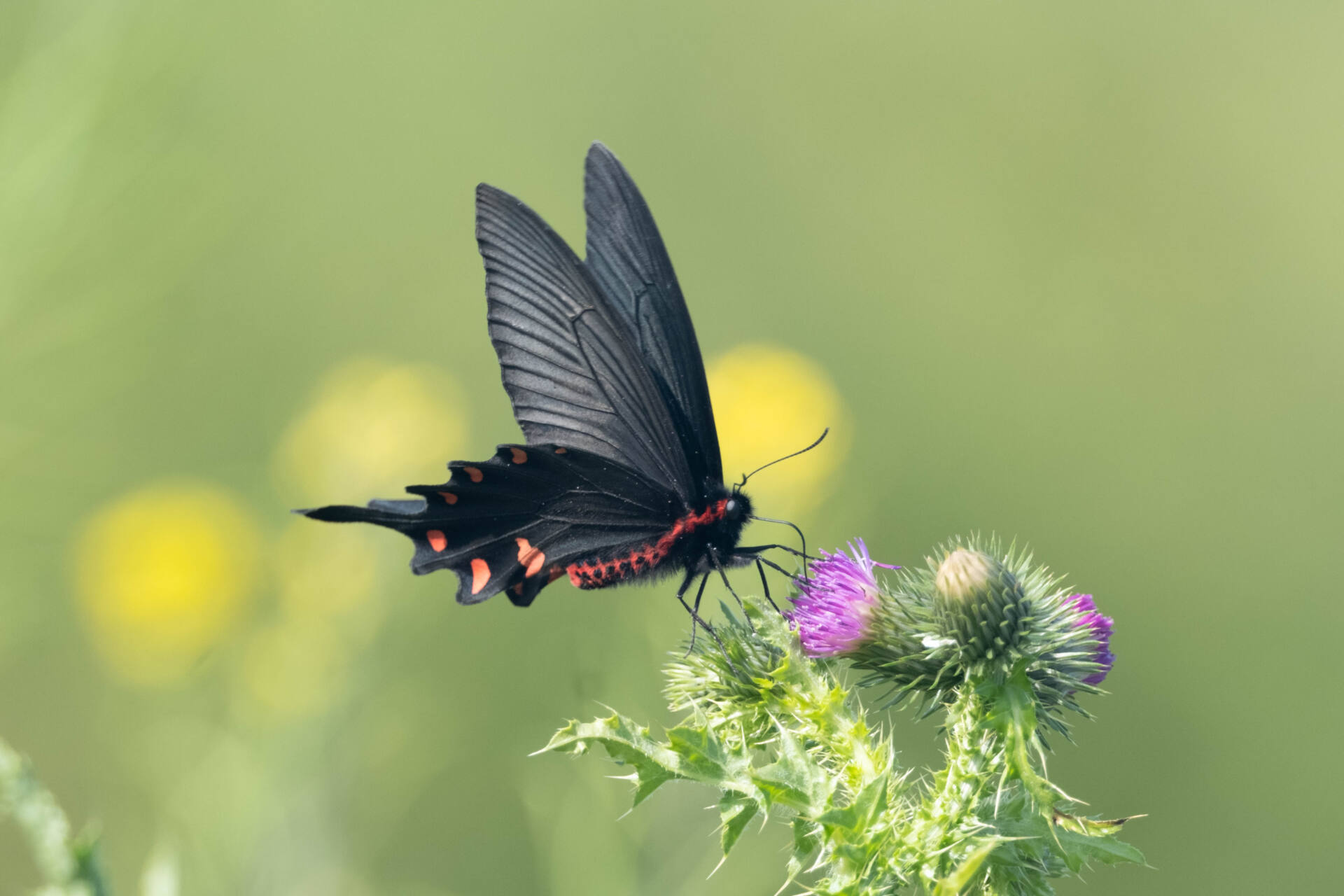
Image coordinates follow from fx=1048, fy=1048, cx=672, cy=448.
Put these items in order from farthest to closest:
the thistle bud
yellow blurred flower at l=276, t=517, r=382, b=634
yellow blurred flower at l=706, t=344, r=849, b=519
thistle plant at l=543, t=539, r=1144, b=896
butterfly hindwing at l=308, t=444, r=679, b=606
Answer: yellow blurred flower at l=706, t=344, r=849, b=519 < yellow blurred flower at l=276, t=517, r=382, b=634 < butterfly hindwing at l=308, t=444, r=679, b=606 < the thistle bud < thistle plant at l=543, t=539, r=1144, b=896

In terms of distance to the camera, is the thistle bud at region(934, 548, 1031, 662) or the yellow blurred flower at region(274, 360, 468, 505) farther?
the yellow blurred flower at region(274, 360, 468, 505)

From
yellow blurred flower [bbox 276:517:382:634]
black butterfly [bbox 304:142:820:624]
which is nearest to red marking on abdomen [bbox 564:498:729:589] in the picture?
black butterfly [bbox 304:142:820:624]

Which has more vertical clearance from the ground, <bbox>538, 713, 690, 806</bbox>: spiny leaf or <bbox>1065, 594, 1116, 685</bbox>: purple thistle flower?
<bbox>538, 713, 690, 806</bbox>: spiny leaf

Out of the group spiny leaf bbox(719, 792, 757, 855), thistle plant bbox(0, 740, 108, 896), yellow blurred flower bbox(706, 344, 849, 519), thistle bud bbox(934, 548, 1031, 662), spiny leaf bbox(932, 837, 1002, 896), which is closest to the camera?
thistle plant bbox(0, 740, 108, 896)

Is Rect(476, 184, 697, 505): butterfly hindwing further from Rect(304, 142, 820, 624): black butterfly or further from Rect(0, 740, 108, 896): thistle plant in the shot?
Rect(0, 740, 108, 896): thistle plant

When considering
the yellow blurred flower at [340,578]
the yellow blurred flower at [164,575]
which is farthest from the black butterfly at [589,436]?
the yellow blurred flower at [164,575]

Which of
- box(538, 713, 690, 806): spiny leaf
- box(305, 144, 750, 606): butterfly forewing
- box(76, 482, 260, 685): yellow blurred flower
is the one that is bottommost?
box(76, 482, 260, 685): yellow blurred flower

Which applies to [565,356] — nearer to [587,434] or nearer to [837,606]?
[587,434]

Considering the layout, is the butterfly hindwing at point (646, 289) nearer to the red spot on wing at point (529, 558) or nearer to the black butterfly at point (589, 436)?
the black butterfly at point (589, 436)
